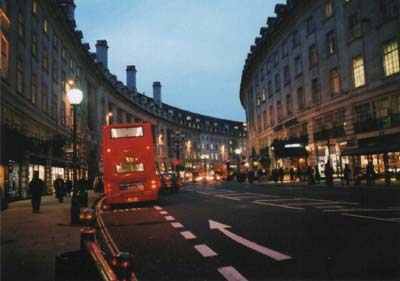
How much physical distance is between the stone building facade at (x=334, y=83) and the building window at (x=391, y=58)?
0.22ft

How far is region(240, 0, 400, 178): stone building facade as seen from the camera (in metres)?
26.5

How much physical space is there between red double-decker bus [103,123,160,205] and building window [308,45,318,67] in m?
24.0

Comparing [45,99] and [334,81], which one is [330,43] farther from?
Result: [45,99]

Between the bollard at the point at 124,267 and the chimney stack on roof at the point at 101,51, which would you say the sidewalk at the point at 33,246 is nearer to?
the bollard at the point at 124,267

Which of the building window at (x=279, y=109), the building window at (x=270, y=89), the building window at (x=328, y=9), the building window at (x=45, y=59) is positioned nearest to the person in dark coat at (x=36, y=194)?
the building window at (x=45, y=59)

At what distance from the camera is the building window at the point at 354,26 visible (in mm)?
29719

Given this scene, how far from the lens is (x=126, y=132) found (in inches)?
710

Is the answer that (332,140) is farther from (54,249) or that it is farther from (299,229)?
(54,249)

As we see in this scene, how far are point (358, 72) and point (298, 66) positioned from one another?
11020mm

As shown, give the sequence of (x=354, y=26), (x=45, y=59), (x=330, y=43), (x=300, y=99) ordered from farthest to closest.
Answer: (x=300, y=99) → (x=330, y=43) → (x=45, y=59) → (x=354, y=26)

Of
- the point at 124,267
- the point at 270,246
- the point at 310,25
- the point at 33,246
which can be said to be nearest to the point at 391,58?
the point at 310,25

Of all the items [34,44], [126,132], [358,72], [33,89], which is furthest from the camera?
[358,72]

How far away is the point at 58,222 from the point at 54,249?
503 centimetres

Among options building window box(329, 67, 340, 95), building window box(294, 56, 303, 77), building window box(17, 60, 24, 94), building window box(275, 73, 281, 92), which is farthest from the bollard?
building window box(275, 73, 281, 92)
